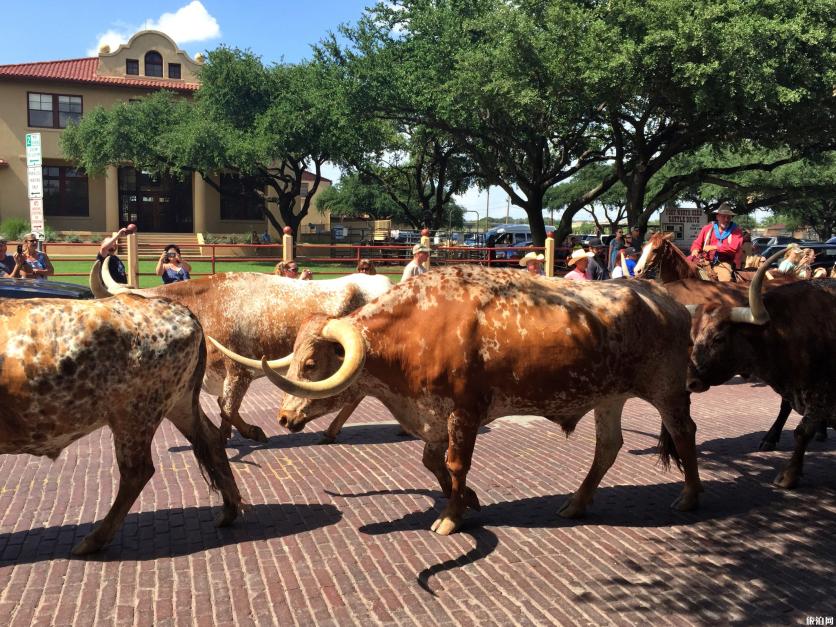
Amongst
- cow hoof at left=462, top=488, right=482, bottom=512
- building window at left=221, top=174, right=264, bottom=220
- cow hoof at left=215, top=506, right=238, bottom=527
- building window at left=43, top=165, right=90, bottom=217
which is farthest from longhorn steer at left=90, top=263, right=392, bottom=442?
building window at left=43, top=165, right=90, bottom=217

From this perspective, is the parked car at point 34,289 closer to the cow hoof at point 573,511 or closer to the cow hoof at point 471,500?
the cow hoof at point 471,500

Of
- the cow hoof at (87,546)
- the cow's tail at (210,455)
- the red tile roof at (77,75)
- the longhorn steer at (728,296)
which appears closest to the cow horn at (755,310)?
the longhorn steer at (728,296)

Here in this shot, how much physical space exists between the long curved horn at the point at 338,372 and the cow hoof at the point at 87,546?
1574 mm

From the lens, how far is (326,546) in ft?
15.5

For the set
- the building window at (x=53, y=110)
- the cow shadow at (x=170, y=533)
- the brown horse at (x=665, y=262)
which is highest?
the building window at (x=53, y=110)

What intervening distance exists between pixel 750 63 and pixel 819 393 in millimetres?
15747

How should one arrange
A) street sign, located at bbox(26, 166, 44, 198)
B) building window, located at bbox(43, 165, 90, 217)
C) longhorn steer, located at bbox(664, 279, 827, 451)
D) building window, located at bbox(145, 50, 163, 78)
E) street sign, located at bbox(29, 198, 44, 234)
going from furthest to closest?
building window, located at bbox(145, 50, 163, 78) < building window, located at bbox(43, 165, 90, 217) < street sign, located at bbox(26, 166, 44, 198) < street sign, located at bbox(29, 198, 44, 234) < longhorn steer, located at bbox(664, 279, 827, 451)

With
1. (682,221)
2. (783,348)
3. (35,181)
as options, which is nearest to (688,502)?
(783,348)

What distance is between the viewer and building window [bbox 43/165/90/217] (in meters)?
41.6

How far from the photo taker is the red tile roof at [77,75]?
39.7 m

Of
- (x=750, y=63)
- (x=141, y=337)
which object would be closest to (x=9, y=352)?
(x=141, y=337)

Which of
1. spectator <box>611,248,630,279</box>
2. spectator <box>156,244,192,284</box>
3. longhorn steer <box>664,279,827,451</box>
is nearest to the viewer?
longhorn steer <box>664,279,827,451</box>

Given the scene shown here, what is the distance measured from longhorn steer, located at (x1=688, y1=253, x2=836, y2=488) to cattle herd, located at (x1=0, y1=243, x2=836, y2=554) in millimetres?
11

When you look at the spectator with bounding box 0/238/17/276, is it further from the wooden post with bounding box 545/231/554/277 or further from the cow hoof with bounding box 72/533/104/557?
the wooden post with bounding box 545/231/554/277
